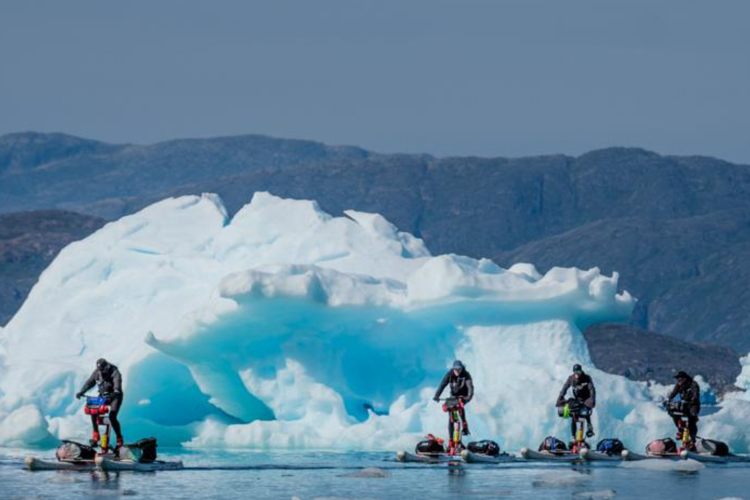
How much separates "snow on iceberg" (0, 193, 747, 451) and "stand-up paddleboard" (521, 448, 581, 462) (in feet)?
17.4

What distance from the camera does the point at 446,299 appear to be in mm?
42344

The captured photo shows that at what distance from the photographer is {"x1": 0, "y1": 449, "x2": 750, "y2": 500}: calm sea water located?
26484mm

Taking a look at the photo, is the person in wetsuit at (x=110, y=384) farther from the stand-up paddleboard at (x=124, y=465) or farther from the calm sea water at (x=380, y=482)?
the calm sea water at (x=380, y=482)

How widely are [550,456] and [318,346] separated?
981 cm

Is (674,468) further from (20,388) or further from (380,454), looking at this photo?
(20,388)

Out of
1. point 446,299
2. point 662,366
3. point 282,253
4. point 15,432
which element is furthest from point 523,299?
point 662,366

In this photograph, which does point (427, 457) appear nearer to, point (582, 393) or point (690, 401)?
point (582, 393)

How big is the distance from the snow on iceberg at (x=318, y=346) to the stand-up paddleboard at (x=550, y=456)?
530 cm

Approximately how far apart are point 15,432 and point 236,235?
9.75 m

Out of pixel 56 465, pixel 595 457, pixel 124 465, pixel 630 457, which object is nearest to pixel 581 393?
pixel 595 457

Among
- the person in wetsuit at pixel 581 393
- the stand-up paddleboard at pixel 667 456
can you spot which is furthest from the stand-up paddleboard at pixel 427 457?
the stand-up paddleboard at pixel 667 456

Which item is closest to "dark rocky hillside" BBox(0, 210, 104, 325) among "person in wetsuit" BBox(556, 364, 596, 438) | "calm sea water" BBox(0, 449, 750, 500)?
"person in wetsuit" BBox(556, 364, 596, 438)

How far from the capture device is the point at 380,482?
1154 inches

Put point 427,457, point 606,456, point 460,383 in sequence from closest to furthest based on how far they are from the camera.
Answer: point 460,383, point 427,457, point 606,456
